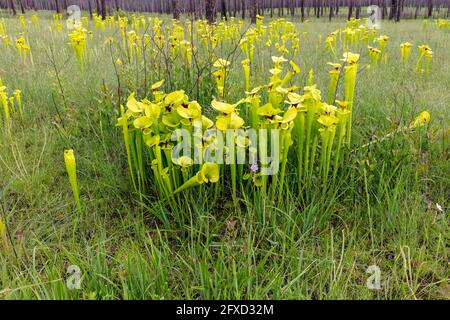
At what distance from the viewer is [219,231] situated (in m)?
1.55

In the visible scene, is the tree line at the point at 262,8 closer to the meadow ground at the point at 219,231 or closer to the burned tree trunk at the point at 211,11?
the burned tree trunk at the point at 211,11

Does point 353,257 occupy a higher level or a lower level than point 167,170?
lower

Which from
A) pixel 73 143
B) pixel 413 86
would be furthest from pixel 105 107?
pixel 413 86

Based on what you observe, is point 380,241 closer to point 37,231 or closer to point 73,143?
point 37,231

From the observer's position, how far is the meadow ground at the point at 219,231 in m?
1.21

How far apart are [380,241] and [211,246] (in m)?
0.70

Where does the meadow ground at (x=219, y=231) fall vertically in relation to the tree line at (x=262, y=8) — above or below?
below

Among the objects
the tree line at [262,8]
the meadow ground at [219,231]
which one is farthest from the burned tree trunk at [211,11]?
the meadow ground at [219,231]

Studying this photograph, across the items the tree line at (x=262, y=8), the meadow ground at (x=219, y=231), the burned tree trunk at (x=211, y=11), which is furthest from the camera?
the tree line at (x=262, y=8)

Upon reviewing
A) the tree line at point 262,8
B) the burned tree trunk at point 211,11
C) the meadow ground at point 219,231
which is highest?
the tree line at point 262,8

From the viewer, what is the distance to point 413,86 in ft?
11.3

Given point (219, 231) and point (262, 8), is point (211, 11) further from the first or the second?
point (262, 8)

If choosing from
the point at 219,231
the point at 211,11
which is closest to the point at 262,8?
the point at 211,11

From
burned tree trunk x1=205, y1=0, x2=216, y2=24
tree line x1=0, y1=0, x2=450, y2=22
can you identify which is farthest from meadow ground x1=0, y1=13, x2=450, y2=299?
burned tree trunk x1=205, y1=0, x2=216, y2=24
